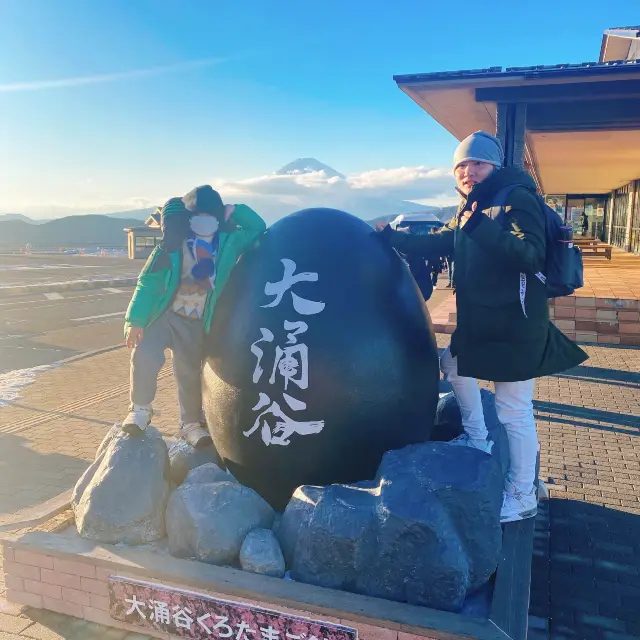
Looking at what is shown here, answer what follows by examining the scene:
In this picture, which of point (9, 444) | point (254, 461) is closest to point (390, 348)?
point (254, 461)

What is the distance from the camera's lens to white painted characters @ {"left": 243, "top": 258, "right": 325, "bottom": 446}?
10.6 feet

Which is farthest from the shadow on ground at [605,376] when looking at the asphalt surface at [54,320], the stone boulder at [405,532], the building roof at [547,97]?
the asphalt surface at [54,320]

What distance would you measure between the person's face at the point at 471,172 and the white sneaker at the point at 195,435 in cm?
221

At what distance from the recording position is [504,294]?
3334 millimetres

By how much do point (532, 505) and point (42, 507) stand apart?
307cm

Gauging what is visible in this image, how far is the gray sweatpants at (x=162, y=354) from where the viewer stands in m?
3.83

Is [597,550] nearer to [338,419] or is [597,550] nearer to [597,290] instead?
[338,419]

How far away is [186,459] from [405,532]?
164cm

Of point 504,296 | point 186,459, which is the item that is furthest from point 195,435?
point 504,296

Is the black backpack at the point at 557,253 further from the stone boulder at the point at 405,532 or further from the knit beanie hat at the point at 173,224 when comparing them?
the knit beanie hat at the point at 173,224

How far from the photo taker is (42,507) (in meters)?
3.97

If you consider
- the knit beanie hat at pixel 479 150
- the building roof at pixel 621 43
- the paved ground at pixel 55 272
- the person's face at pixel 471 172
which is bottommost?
the paved ground at pixel 55 272

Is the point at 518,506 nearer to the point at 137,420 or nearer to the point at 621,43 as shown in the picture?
the point at 137,420

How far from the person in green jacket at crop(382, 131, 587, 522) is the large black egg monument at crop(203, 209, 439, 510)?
13.2 inches
